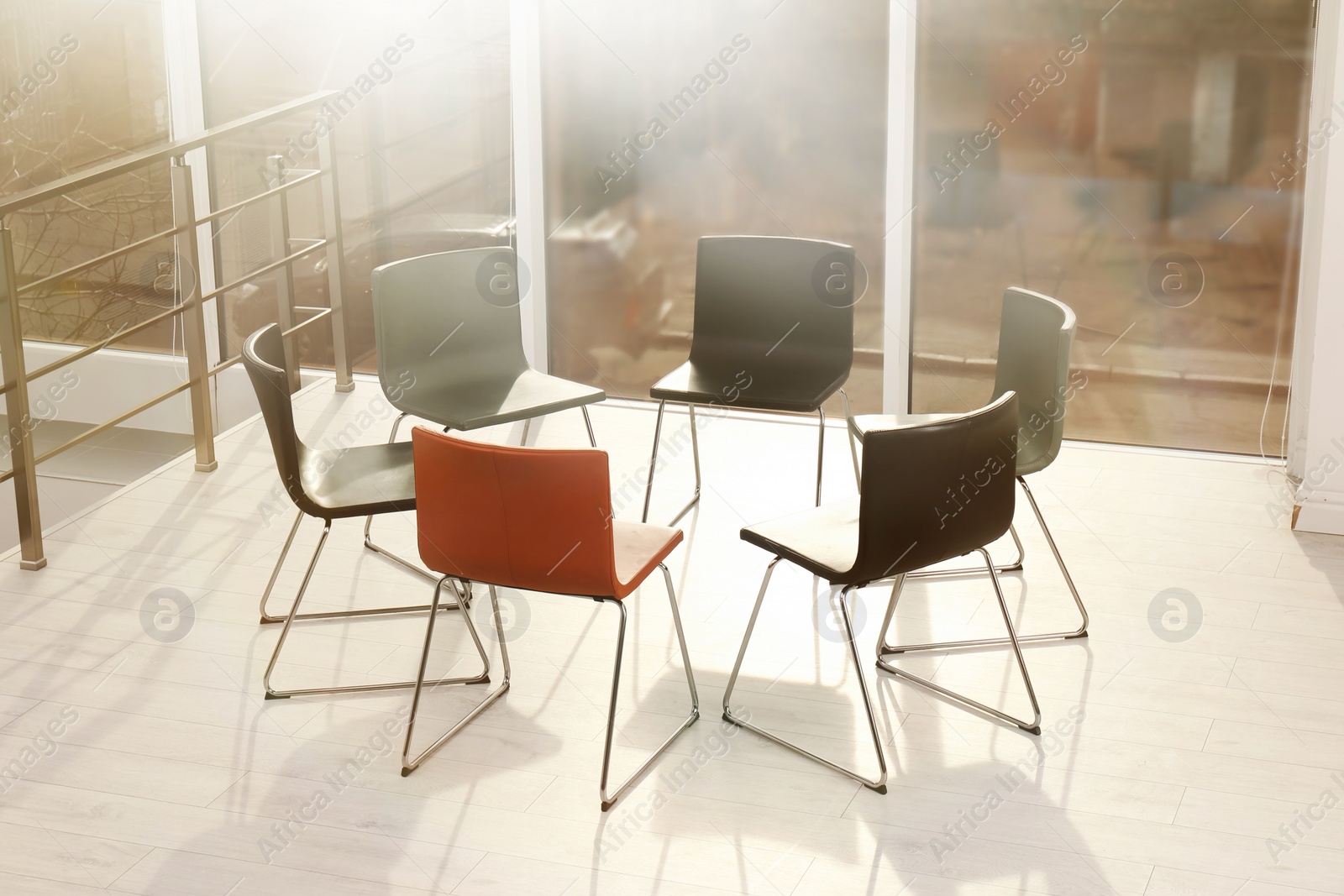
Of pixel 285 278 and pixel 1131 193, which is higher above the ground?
→ pixel 1131 193

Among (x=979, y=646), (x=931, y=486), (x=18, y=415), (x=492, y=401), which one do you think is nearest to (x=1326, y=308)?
(x=979, y=646)

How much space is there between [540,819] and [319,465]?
1161 mm

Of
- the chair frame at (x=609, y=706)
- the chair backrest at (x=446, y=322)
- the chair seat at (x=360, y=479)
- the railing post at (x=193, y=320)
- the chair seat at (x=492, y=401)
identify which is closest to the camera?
the chair frame at (x=609, y=706)

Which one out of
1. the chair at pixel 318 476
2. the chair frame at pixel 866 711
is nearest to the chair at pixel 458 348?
the chair at pixel 318 476

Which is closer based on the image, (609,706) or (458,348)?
(609,706)

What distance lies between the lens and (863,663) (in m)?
3.19

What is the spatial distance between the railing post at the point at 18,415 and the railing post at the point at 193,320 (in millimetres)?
707

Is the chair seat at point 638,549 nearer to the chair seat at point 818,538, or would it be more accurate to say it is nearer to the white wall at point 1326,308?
the chair seat at point 818,538

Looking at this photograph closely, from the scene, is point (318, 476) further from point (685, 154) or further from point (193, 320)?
point (685, 154)

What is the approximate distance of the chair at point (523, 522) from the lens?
246cm

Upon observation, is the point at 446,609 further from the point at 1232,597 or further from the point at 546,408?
the point at 1232,597

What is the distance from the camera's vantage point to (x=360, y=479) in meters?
3.19

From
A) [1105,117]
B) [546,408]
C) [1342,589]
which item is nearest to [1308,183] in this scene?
[1105,117]

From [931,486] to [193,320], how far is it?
2.77 m
